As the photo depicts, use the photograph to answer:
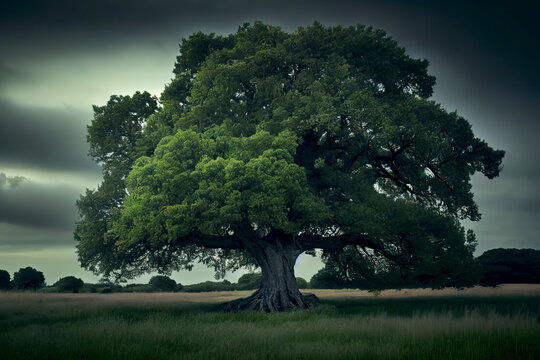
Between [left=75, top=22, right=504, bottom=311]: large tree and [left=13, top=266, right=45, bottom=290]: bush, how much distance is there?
2045 cm

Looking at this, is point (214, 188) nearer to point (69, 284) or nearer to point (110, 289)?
point (69, 284)

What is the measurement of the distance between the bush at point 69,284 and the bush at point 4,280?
4.87m

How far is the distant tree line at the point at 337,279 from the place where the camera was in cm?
3056

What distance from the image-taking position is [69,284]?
42.4 metres

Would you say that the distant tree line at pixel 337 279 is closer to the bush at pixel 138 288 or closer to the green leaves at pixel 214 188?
the bush at pixel 138 288

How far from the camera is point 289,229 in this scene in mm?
22000

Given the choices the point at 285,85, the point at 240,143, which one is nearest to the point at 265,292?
the point at 240,143

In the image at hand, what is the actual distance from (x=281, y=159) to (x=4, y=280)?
37.0 meters

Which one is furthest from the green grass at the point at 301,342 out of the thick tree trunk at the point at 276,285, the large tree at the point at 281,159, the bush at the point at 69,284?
the bush at the point at 69,284

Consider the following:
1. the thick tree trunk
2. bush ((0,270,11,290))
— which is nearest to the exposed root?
the thick tree trunk

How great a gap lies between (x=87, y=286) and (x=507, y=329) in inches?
1767

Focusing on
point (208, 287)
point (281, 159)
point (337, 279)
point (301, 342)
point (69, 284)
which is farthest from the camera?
point (208, 287)

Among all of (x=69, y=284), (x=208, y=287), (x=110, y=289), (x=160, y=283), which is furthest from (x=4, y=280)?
(x=208, y=287)

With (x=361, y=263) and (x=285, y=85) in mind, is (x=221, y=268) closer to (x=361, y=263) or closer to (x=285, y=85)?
(x=361, y=263)
